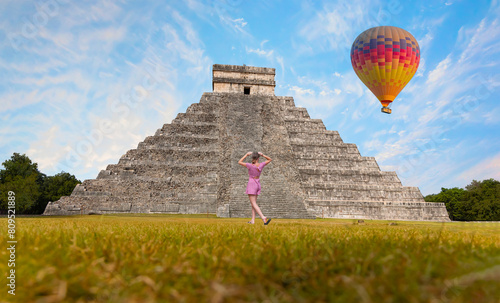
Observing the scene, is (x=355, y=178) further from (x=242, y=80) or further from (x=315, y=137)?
(x=242, y=80)

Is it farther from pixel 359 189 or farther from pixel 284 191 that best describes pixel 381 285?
pixel 359 189

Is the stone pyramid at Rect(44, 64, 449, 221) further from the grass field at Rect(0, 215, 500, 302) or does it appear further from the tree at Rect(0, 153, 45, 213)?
the tree at Rect(0, 153, 45, 213)

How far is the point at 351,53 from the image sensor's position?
76.6 feet

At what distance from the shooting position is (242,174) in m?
21.2

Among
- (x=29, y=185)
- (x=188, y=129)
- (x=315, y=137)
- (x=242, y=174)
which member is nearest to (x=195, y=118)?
(x=188, y=129)

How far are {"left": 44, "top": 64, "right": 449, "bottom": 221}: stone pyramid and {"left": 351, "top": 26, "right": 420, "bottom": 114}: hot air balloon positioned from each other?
6.39 meters

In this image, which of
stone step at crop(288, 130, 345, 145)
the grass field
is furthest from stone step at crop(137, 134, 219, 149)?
the grass field

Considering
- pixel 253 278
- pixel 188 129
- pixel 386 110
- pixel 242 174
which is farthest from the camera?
pixel 188 129

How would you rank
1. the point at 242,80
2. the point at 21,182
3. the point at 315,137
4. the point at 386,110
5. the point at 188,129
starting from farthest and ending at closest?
the point at 21,182 → the point at 242,80 → the point at 315,137 → the point at 188,129 → the point at 386,110

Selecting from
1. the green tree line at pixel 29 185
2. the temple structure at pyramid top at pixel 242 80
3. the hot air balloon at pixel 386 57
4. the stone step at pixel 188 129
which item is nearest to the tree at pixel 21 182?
the green tree line at pixel 29 185

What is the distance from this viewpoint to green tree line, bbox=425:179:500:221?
42906 millimetres

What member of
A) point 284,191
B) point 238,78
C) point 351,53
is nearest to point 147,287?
point 284,191

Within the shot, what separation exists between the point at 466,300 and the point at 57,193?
55237 millimetres

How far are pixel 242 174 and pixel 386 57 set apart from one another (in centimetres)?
1117
